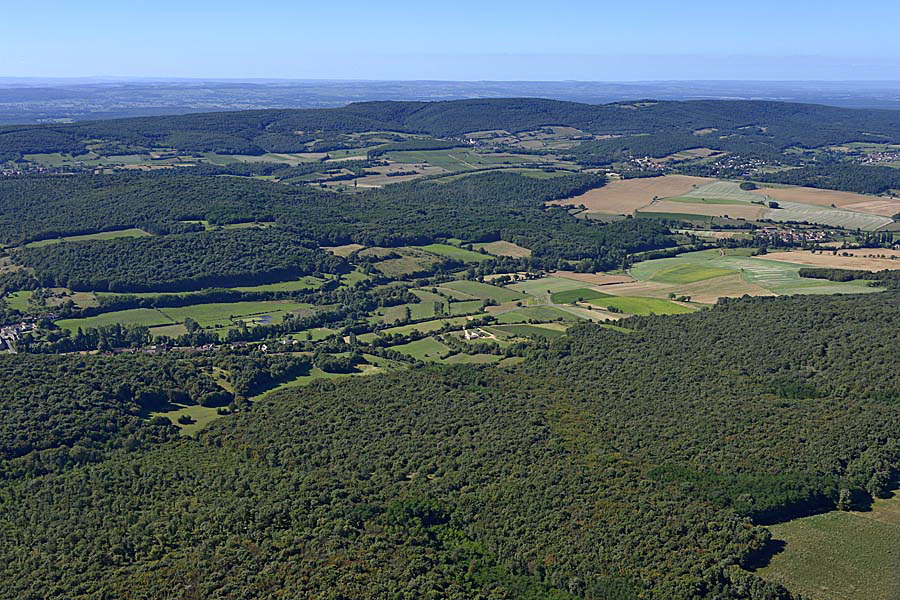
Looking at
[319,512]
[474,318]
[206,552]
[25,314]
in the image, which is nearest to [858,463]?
[319,512]

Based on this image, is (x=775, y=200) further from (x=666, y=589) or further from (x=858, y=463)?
(x=666, y=589)

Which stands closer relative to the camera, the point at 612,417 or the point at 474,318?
the point at 612,417

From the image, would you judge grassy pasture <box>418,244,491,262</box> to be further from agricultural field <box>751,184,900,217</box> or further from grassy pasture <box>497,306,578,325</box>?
agricultural field <box>751,184,900,217</box>

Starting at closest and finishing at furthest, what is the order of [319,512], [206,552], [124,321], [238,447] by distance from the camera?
[206,552] < [319,512] < [238,447] < [124,321]

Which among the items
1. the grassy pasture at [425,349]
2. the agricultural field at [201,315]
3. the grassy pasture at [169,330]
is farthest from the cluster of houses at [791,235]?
the grassy pasture at [169,330]

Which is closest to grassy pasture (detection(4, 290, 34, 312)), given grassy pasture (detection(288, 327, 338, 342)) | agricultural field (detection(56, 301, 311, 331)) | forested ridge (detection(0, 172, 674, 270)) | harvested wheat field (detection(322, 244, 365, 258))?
agricultural field (detection(56, 301, 311, 331))

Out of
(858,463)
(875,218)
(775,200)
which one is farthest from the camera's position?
(775,200)
